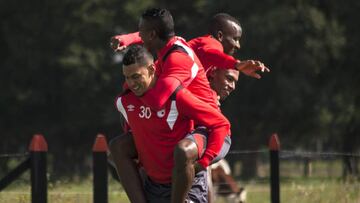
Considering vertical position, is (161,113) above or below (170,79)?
below

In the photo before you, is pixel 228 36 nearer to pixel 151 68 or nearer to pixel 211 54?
pixel 211 54

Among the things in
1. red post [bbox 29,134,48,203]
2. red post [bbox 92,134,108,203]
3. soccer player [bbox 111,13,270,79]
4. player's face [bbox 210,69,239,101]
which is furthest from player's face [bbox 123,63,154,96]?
red post [bbox 92,134,108,203]

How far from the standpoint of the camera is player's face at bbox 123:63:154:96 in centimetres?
594

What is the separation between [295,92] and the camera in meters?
40.9

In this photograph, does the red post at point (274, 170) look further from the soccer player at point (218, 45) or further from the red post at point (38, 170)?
the soccer player at point (218, 45)

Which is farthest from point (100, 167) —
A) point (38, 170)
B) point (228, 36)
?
point (228, 36)

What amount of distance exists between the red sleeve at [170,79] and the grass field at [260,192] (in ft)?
13.6

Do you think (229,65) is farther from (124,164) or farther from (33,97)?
(33,97)

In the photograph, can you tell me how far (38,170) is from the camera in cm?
1042

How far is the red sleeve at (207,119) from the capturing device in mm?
5969

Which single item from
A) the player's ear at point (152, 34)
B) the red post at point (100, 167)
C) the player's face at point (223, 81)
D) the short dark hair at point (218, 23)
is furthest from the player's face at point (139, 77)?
the red post at point (100, 167)

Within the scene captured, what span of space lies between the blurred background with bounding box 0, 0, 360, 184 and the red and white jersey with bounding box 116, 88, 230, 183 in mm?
29964

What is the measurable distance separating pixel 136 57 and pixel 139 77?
0.41 ft

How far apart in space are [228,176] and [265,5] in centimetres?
2726
